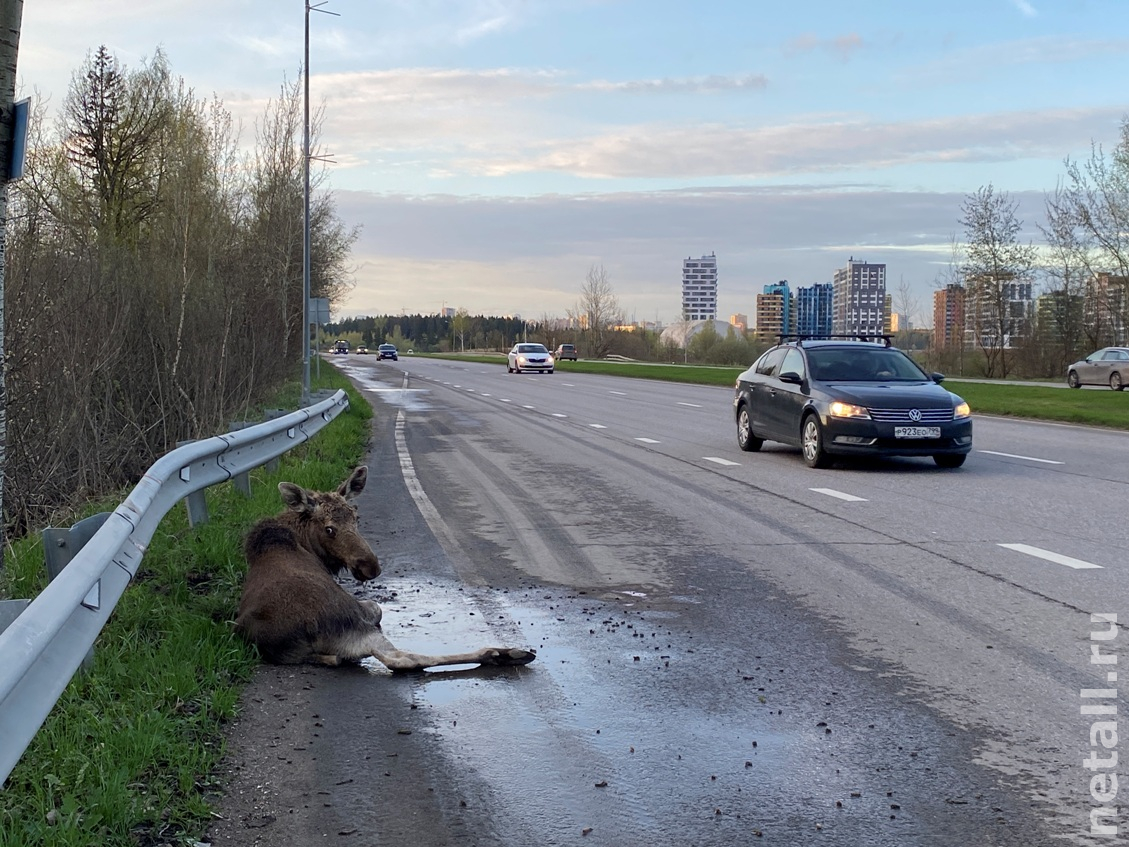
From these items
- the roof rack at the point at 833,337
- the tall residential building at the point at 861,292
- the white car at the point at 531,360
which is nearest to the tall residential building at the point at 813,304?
the tall residential building at the point at 861,292

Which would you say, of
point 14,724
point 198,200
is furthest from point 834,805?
point 198,200

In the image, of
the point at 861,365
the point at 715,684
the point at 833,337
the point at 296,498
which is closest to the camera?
the point at 715,684

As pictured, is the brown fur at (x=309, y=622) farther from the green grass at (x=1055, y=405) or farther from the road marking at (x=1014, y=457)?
the green grass at (x=1055, y=405)

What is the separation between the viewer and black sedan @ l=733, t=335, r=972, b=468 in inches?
569

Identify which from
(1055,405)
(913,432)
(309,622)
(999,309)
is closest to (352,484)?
(309,622)

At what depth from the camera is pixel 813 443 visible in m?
15.1

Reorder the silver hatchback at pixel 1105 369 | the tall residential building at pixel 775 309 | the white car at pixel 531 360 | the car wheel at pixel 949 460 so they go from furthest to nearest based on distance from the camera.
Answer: the tall residential building at pixel 775 309 < the white car at pixel 531 360 < the silver hatchback at pixel 1105 369 < the car wheel at pixel 949 460

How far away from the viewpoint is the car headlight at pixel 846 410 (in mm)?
14531

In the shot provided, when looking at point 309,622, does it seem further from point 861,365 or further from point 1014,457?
point 1014,457

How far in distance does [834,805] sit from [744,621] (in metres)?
2.79

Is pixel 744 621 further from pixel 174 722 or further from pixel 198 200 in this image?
pixel 198 200

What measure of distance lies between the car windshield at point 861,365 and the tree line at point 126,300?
9214mm

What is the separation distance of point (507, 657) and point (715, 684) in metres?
1.02

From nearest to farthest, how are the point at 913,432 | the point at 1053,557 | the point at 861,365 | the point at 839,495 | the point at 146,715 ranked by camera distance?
the point at 146,715 → the point at 1053,557 → the point at 839,495 → the point at 913,432 → the point at 861,365
